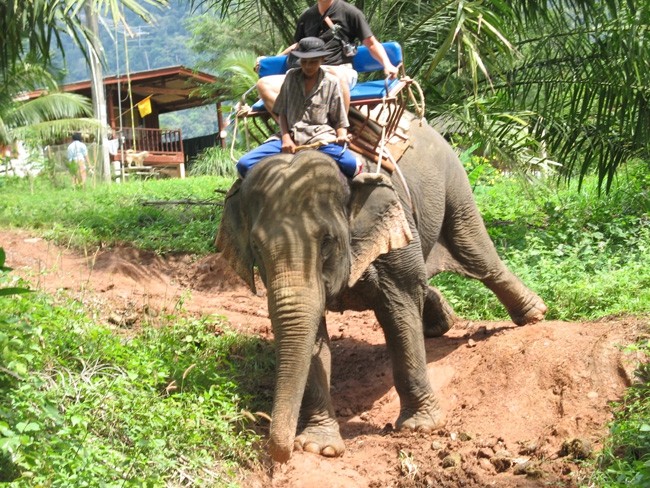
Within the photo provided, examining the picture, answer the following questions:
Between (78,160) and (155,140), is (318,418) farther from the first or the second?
(155,140)

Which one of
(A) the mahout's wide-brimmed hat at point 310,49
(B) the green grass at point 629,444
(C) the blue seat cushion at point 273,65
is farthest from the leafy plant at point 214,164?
(B) the green grass at point 629,444

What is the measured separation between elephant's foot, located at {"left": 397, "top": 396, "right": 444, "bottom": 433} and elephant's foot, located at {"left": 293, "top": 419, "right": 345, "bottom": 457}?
0.63m

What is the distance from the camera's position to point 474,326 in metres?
8.57

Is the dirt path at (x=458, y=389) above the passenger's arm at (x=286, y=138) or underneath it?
underneath

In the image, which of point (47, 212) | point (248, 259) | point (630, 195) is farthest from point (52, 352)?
point (630, 195)

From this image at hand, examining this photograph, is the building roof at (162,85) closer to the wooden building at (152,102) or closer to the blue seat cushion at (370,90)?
the wooden building at (152,102)

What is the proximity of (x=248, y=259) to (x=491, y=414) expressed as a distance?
199 cm

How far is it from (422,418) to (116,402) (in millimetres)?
2253

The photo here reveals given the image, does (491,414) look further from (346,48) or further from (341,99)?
(346,48)

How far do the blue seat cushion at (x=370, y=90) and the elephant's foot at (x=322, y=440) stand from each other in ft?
7.20

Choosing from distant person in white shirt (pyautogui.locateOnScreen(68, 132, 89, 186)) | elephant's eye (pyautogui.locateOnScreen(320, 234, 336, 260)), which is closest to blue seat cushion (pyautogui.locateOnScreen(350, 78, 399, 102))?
elephant's eye (pyautogui.locateOnScreen(320, 234, 336, 260))

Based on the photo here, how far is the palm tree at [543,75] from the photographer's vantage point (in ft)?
33.7

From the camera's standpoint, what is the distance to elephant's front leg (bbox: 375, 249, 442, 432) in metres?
6.60

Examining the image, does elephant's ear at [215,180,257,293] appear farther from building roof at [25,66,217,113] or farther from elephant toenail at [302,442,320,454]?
building roof at [25,66,217,113]
